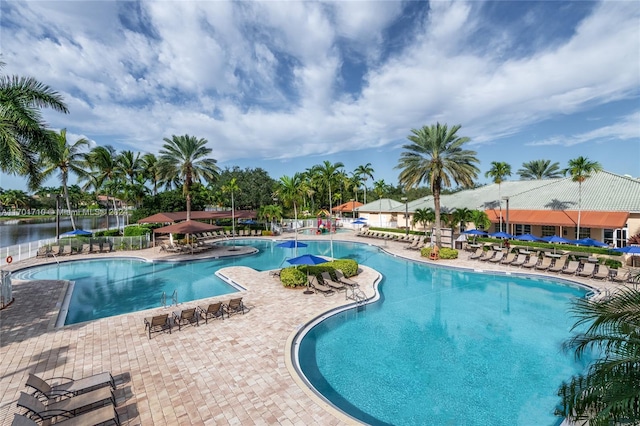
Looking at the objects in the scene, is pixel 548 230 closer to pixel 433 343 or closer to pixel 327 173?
pixel 433 343

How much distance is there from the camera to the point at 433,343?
463 inches

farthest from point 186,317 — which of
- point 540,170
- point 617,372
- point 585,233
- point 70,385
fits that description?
point 540,170

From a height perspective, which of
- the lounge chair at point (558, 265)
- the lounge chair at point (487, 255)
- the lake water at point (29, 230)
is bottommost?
the lounge chair at point (558, 265)

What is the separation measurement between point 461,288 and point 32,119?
23.1 m

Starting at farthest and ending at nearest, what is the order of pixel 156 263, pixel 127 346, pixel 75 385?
pixel 156 263
pixel 127 346
pixel 75 385

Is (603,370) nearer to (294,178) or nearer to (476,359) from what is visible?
(476,359)

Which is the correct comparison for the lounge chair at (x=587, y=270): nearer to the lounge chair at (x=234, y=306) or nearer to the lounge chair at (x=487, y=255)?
the lounge chair at (x=487, y=255)

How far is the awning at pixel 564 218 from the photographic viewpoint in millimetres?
23375

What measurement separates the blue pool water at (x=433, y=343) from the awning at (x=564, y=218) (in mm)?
8857

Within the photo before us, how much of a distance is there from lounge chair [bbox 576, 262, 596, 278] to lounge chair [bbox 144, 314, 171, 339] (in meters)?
24.2

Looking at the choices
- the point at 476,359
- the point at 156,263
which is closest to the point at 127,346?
the point at 476,359

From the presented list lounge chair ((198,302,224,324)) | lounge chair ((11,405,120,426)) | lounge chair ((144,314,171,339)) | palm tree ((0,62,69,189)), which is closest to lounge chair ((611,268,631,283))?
lounge chair ((198,302,224,324))

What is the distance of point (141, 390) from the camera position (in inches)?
309

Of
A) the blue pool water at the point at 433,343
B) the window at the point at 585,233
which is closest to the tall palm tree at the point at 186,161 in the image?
the blue pool water at the point at 433,343
